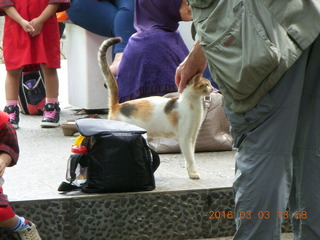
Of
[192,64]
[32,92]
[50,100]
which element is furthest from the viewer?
[32,92]

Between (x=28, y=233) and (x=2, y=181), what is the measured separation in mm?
298

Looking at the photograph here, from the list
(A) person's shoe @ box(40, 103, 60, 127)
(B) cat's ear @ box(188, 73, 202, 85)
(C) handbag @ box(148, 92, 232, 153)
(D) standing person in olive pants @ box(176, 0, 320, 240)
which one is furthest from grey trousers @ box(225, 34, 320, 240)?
(A) person's shoe @ box(40, 103, 60, 127)

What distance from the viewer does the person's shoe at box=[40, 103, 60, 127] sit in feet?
19.4

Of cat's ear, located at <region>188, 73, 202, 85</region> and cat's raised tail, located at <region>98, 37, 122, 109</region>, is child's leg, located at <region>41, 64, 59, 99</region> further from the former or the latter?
cat's ear, located at <region>188, 73, 202, 85</region>

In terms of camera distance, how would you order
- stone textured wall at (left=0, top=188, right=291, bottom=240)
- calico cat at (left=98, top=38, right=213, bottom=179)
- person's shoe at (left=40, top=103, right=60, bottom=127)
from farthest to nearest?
person's shoe at (left=40, top=103, right=60, bottom=127)
calico cat at (left=98, top=38, right=213, bottom=179)
stone textured wall at (left=0, top=188, right=291, bottom=240)

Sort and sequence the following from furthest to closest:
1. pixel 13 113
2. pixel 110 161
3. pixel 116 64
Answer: pixel 13 113, pixel 116 64, pixel 110 161

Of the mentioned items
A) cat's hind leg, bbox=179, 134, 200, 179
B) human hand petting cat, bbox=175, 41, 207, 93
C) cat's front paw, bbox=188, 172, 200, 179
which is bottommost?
cat's front paw, bbox=188, 172, 200, 179

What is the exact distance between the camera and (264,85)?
2535 millimetres

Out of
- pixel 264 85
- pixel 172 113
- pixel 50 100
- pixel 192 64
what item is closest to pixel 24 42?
pixel 50 100

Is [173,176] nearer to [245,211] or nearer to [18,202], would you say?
[18,202]

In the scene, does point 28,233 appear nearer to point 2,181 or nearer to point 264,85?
point 2,181

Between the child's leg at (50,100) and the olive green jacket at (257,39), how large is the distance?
3.50 metres

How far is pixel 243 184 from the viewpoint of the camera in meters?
2.60

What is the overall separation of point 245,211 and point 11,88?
12.3 feet
